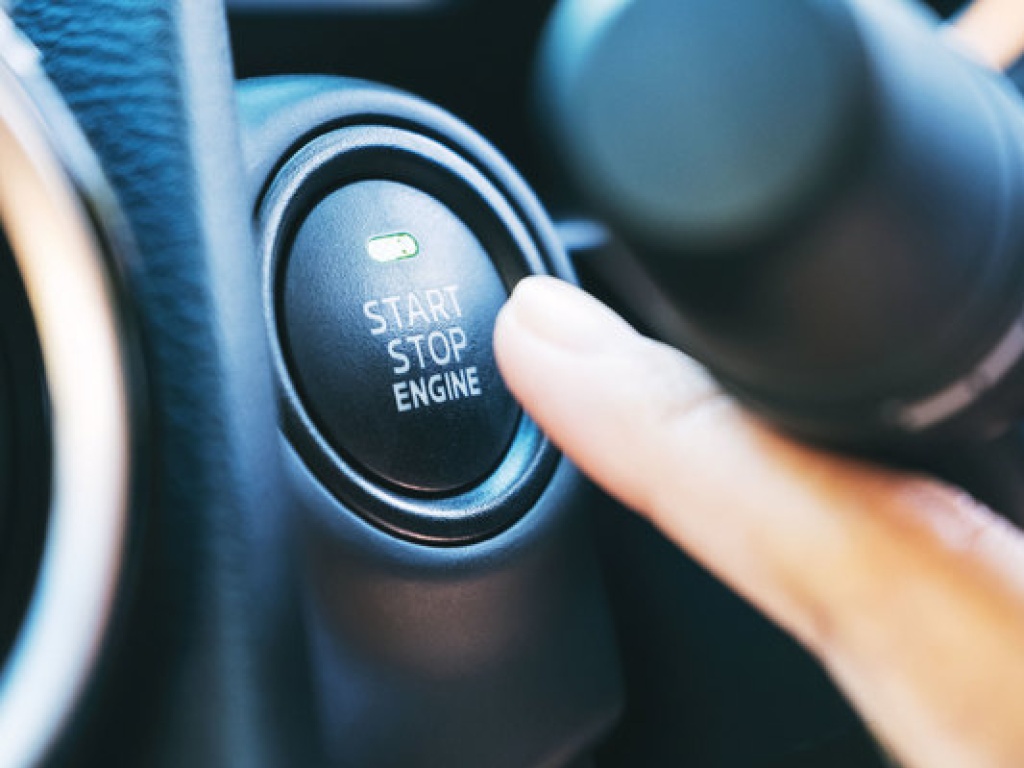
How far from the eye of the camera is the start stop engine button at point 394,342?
0.49 meters

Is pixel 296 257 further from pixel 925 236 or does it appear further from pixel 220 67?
pixel 925 236

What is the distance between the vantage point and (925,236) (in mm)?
290

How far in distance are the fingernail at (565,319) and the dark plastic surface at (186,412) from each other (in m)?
0.08

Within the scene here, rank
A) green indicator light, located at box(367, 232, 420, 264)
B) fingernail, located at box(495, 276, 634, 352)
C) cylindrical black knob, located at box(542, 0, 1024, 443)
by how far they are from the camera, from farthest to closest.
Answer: green indicator light, located at box(367, 232, 420, 264) < fingernail, located at box(495, 276, 634, 352) < cylindrical black knob, located at box(542, 0, 1024, 443)

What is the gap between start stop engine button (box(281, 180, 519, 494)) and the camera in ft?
1.61

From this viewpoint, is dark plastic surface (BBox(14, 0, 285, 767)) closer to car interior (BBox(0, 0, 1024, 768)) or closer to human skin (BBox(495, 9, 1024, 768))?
car interior (BBox(0, 0, 1024, 768))

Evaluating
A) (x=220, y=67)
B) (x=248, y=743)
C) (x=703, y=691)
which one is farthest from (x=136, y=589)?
(x=703, y=691)

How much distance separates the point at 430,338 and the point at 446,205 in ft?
0.26

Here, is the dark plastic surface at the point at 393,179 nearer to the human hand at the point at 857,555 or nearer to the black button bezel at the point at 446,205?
the black button bezel at the point at 446,205

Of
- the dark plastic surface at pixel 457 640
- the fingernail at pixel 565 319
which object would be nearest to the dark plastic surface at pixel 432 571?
the dark plastic surface at pixel 457 640

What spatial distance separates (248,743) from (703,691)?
0.85 feet

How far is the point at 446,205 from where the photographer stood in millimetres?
570

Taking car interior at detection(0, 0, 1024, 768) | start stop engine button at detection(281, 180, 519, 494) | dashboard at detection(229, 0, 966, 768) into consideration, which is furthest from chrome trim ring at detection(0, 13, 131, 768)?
dashboard at detection(229, 0, 966, 768)

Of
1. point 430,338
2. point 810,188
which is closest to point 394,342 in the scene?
point 430,338
